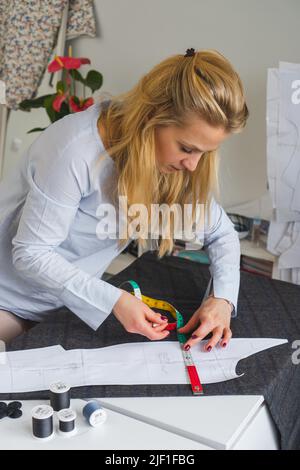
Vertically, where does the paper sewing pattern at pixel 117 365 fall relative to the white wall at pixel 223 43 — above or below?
below

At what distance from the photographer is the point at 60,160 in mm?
1090

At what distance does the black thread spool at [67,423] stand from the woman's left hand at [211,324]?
0.35m

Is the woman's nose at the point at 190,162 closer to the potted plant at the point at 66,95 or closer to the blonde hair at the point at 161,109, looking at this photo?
the blonde hair at the point at 161,109

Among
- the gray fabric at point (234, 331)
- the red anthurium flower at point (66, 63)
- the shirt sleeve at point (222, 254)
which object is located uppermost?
the red anthurium flower at point (66, 63)

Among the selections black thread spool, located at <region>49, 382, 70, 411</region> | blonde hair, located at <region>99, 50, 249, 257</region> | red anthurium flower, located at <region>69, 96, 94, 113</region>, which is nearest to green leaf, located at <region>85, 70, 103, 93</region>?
red anthurium flower, located at <region>69, 96, 94, 113</region>

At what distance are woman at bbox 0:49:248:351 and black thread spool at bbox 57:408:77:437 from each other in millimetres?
289

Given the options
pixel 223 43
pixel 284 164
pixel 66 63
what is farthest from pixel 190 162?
pixel 66 63

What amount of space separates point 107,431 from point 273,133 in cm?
125

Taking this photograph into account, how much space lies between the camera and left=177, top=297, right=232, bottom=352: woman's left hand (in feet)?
3.77

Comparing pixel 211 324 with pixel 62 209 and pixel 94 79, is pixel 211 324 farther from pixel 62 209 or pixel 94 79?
pixel 94 79

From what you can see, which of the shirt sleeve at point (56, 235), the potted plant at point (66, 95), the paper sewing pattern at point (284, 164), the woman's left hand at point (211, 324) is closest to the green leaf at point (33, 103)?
the potted plant at point (66, 95)

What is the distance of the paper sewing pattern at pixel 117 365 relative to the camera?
991mm

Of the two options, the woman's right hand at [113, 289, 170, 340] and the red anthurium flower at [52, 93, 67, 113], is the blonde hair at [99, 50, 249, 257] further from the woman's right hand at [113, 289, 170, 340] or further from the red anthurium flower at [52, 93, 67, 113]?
the red anthurium flower at [52, 93, 67, 113]
